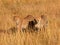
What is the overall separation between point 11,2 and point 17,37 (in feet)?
18.2

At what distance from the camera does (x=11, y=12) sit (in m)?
12.4

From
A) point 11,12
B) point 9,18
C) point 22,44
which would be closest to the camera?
point 22,44

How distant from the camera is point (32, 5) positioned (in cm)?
1362

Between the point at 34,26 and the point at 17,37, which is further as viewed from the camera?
the point at 34,26

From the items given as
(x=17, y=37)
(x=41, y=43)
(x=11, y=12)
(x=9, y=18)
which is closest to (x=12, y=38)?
(x=17, y=37)

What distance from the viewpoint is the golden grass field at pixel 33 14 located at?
8.40 m

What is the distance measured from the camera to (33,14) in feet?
39.5

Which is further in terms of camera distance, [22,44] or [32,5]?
[32,5]

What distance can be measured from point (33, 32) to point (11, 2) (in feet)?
16.2

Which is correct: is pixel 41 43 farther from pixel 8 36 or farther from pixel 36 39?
pixel 8 36

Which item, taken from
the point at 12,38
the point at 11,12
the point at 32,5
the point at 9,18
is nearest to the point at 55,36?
the point at 12,38

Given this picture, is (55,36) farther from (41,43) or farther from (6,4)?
(6,4)

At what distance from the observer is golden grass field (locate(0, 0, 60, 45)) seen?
8.40 meters

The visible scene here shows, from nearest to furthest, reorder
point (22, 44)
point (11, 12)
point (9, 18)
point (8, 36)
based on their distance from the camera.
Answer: point (22, 44) < point (8, 36) < point (9, 18) < point (11, 12)
